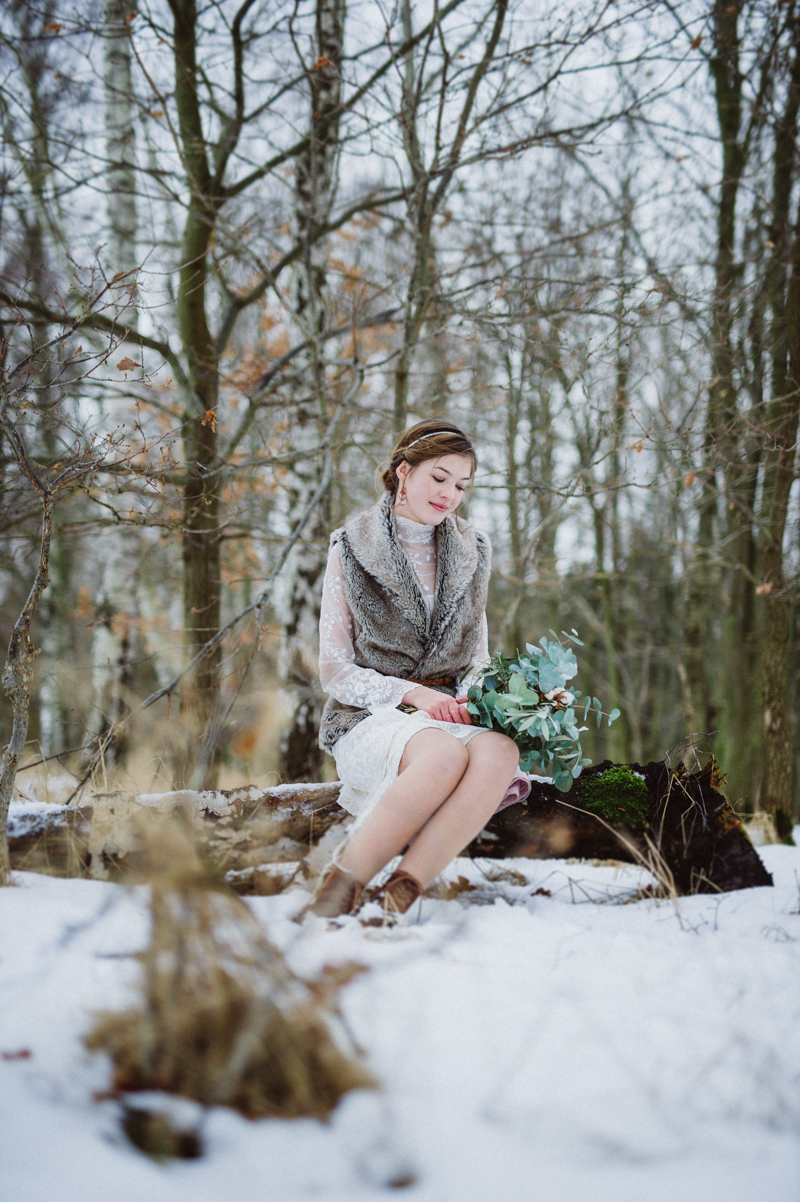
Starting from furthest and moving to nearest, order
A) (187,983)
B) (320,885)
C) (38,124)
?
1. (38,124)
2. (320,885)
3. (187,983)

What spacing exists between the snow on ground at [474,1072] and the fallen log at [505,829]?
367mm

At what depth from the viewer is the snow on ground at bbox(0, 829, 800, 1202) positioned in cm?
100

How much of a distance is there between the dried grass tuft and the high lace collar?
5.48 feet

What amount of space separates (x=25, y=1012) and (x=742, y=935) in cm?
172

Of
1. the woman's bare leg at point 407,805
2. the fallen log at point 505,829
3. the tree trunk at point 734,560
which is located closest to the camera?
the woman's bare leg at point 407,805

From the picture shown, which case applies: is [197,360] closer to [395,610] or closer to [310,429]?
[310,429]

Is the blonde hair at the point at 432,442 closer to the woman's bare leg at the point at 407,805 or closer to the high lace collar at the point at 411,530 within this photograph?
the high lace collar at the point at 411,530

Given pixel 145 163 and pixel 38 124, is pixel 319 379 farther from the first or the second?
pixel 145 163

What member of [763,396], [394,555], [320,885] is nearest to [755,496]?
[763,396]

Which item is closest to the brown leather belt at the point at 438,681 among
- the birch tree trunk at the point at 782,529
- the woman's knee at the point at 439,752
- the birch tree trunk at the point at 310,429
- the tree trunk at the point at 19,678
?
the woman's knee at the point at 439,752

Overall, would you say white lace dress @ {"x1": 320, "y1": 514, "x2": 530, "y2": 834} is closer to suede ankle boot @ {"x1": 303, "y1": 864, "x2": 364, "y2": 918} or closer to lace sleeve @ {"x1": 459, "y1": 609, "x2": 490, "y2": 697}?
lace sleeve @ {"x1": 459, "y1": 609, "x2": 490, "y2": 697}

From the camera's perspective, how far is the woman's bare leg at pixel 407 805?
1.89 meters

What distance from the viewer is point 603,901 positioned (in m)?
2.24

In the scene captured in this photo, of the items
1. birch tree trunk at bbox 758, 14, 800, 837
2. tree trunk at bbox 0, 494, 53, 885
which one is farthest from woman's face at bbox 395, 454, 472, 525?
birch tree trunk at bbox 758, 14, 800, 837
